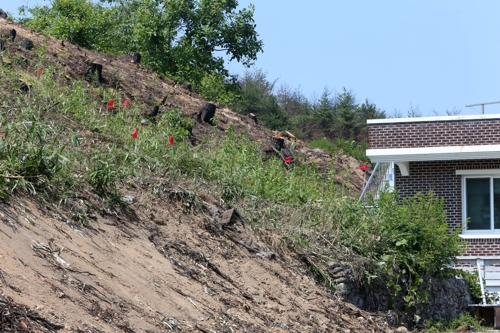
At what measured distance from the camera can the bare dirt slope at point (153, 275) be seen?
6.22 meters

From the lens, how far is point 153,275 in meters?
8.05

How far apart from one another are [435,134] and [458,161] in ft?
2.81

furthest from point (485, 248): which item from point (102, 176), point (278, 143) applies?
point (102, 176)

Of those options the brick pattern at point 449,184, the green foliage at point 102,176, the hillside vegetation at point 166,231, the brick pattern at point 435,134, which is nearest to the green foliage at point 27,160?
the hillside vegetation at point 166,231

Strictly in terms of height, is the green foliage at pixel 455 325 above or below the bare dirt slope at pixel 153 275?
below

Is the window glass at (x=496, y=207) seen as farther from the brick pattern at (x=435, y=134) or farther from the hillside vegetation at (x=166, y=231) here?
the hillside vegetation at (x=166, y=231)

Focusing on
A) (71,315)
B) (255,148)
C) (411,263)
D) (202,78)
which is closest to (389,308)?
(411,263)

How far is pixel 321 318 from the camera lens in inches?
403

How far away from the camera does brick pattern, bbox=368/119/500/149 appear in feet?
61.7

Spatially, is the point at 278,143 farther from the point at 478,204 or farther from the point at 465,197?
the point at 478,204

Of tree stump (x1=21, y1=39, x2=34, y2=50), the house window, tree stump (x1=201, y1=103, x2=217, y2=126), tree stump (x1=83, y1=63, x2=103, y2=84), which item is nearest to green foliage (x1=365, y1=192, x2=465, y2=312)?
the house window

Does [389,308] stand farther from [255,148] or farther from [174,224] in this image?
[255,148]

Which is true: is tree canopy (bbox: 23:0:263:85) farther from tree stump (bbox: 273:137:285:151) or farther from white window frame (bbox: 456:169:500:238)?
white window frame (bbox: 456:169:500:238)

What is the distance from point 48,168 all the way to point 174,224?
221cm
